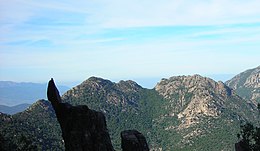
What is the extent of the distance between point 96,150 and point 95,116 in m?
2.98

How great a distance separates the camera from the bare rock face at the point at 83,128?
29578 mm

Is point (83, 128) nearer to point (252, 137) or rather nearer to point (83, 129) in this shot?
point (83, 129)

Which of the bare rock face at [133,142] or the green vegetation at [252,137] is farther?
the green vegetation at [252,137]

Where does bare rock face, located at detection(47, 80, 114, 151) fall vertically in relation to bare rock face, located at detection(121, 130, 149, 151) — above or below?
above

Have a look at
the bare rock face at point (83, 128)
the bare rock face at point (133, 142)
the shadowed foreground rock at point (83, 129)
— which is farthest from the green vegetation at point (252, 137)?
the bare rock face at point (83, 128)

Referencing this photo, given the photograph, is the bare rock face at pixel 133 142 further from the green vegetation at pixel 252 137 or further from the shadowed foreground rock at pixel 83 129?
the green vegetation at pixel 252 137

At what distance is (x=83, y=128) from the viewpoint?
29672 millimetres

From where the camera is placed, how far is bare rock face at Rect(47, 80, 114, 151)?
29578 mm

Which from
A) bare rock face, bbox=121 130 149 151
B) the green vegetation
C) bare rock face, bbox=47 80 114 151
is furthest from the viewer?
the green vegetation

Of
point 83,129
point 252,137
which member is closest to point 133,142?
point 83,129

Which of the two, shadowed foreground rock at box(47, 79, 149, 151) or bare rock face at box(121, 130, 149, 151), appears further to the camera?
bare rock face at box(121, 130, 149, 151)

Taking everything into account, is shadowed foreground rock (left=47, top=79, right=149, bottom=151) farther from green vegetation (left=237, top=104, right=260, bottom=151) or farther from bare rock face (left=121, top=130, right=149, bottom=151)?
green vegetation (left=237, top=104, right=260, bottom=151)

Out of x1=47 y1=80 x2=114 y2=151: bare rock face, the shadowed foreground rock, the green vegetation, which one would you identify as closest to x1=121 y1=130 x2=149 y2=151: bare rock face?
the shadowed foreground rock

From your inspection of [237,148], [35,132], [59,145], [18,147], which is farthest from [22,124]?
[237,148]
